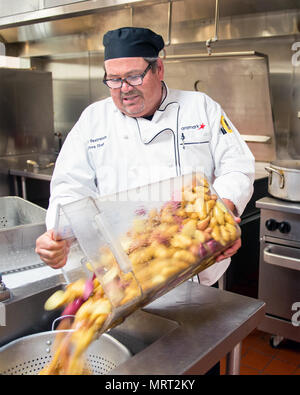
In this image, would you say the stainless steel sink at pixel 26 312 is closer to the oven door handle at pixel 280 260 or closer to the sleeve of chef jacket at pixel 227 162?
the sleeve of chef jacket at pixel 227 162

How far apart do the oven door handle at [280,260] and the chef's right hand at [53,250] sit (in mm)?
1754

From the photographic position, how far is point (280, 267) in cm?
261

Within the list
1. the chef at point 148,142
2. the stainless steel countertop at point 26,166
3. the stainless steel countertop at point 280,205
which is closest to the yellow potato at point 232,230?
the chef at point 148,142

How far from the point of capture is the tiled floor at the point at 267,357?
96.3 inches

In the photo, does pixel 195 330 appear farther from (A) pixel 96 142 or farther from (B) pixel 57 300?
(A) pixel 96 142

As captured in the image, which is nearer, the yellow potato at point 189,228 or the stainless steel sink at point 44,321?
the yellow potato at point 189,228

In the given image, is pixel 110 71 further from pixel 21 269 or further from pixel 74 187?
pixel 21 269

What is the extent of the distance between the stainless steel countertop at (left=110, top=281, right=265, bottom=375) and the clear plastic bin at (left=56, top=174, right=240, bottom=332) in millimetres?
114

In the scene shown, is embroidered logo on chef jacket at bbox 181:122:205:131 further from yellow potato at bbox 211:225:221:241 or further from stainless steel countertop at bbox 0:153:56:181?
stainless steel countertop at bbox 0:153:56:181

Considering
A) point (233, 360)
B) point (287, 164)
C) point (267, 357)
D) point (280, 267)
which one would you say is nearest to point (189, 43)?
point (287, 164)

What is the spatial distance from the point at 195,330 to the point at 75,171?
3.13ft

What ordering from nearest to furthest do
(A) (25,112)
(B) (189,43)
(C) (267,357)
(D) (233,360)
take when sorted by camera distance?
(D) (233,360)
(C) (267,357)
(B) (189,43)
(A) (25,112)

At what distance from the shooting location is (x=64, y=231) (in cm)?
99

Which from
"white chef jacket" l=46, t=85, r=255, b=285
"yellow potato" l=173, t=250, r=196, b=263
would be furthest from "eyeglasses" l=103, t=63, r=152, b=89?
"yellow potato" l=173, t=250, r=196, b=263
